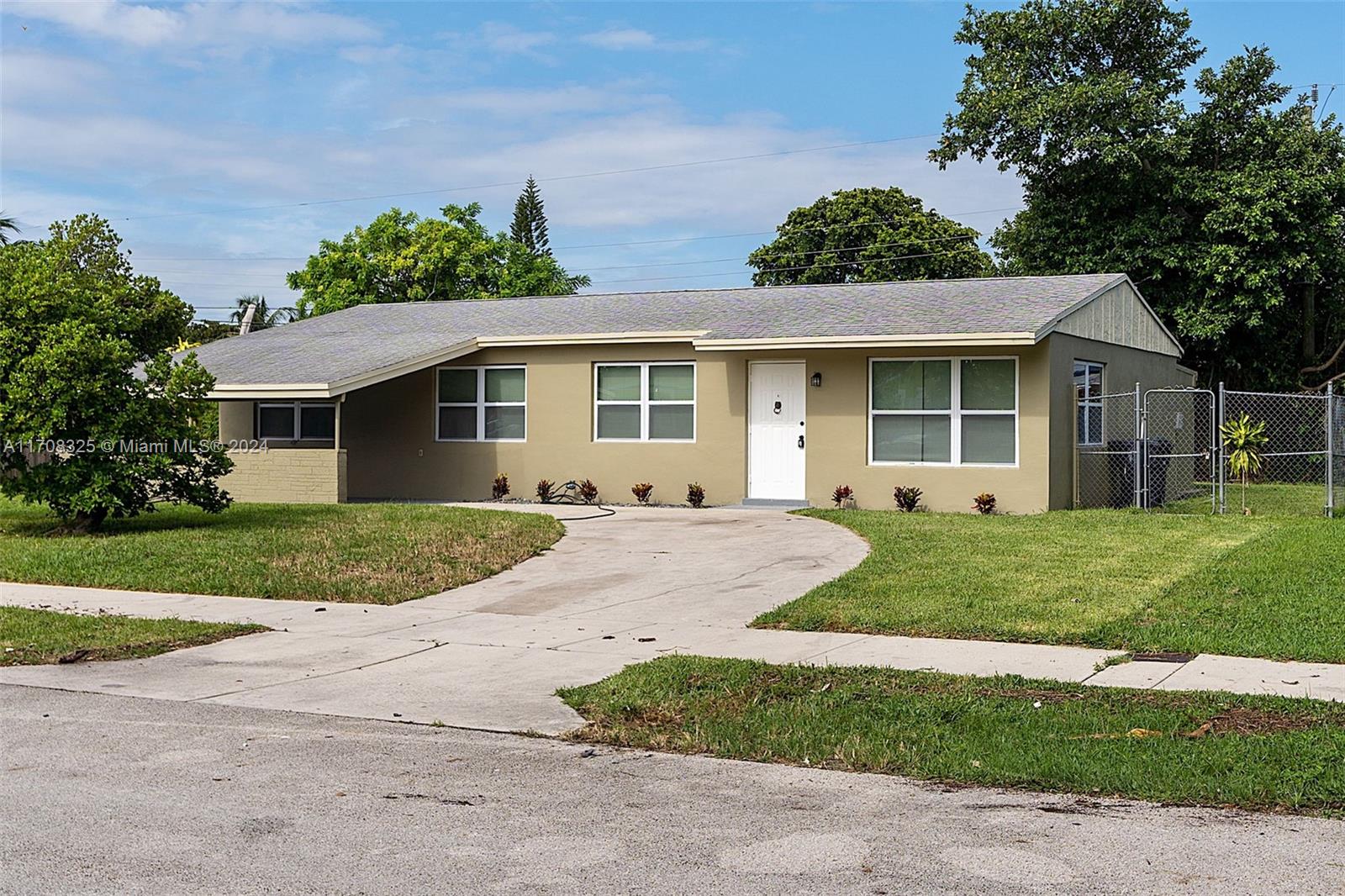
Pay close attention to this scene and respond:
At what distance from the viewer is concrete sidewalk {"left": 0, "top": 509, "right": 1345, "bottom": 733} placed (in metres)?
7.69

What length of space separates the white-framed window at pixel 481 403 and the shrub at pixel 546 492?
2.97 feet

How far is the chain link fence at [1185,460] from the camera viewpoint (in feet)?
63.0

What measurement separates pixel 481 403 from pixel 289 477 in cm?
354

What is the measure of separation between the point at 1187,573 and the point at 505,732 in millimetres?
7514

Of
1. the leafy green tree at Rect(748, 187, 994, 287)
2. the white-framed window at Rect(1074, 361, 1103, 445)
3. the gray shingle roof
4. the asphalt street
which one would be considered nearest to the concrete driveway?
the asphalt street

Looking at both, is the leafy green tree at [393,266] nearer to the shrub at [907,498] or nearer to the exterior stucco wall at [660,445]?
the exterior stucco wall at [660,445]

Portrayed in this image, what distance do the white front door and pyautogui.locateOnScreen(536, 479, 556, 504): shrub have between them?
Result: 11.3ft

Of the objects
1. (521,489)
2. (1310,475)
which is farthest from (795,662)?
(1310,475)

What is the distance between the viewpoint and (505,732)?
6.86 m

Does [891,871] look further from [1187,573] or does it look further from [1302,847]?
[1187,573]

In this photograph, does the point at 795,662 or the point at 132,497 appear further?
the point at 132,497

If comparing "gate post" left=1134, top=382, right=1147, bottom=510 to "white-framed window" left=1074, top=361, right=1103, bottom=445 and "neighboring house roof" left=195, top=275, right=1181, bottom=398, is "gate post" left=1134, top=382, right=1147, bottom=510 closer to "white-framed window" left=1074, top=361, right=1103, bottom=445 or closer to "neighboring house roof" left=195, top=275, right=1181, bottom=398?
"white-framed window" left=1074, top=361, right=1103, bottom=445

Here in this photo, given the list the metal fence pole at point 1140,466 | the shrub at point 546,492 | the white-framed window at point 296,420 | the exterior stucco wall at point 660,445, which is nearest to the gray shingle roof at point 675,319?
the exterior stucco wall at point 660,445

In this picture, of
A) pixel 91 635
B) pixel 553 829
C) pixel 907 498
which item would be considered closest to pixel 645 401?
pixel 907 498
